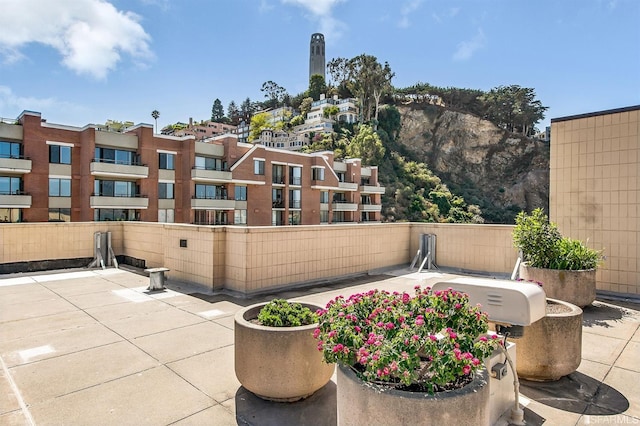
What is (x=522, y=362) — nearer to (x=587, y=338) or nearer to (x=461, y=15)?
(x=587, y=338)

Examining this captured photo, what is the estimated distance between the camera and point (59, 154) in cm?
3262

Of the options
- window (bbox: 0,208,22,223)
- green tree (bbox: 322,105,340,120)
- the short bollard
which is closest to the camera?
the short bollard

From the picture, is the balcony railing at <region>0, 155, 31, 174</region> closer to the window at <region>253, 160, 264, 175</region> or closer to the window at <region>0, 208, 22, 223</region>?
the window at <region>0, 208, 22, 223</region>

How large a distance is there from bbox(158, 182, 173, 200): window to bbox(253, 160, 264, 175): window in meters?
9.46

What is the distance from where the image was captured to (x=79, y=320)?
707cm

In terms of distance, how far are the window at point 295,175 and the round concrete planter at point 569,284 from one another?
39.4m

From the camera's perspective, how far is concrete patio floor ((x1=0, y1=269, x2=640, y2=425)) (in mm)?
3811

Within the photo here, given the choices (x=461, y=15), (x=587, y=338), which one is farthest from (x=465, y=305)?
(x=461, y=15)

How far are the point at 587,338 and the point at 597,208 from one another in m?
5.31

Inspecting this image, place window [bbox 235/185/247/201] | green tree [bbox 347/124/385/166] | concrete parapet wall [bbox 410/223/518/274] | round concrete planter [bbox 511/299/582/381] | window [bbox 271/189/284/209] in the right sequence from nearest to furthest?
round concrete planter [bbox 511/299/582/381] → concrete parapet wall [bbox 410/223/518/274] → window [bbox 235/185/247/201] → window [bbox 271/189/284/209] → green tree [bbox 347/124/385/166]

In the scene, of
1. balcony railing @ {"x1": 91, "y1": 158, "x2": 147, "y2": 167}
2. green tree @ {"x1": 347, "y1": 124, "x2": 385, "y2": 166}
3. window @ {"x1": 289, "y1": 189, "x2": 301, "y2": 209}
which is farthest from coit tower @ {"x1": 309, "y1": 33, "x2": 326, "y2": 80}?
balcony railing @ {"x1": 91, "y1": 158, "x2": 147, "y2": 167}

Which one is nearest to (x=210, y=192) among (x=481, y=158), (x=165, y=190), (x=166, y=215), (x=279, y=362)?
(x=165, y=190)

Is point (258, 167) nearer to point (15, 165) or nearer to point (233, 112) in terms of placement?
point (15, 165)

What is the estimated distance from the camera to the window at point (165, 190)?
37.1 metres
